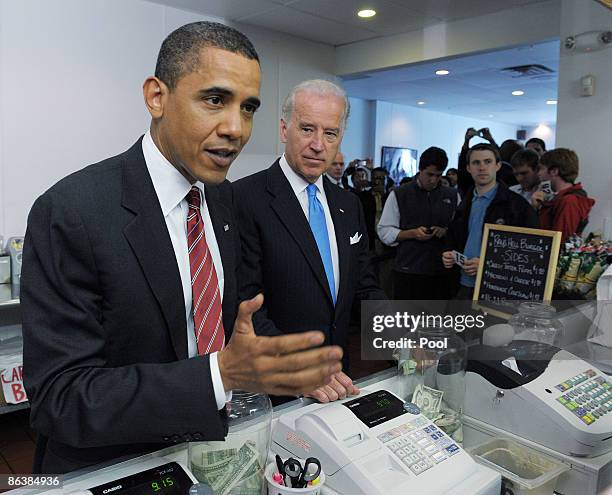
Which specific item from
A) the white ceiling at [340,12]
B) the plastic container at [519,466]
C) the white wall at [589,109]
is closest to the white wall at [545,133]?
the white ceiling at [340,12]

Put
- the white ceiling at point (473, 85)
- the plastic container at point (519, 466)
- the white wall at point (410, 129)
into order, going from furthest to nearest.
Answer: the white wall at point (410, 129), the white ceiling at point (473, 85), the plastic container at point (519, 466)

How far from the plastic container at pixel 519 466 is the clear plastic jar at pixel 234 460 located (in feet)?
1.65

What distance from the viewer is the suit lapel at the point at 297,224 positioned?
1.89 m

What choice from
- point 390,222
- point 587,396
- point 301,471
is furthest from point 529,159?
point 301,471

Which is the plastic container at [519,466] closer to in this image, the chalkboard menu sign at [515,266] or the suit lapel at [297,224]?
the suit lapel at [297,224]

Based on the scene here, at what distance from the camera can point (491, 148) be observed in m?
3.19

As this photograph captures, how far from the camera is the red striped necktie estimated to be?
1.12 meters

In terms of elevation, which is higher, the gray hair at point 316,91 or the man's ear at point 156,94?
the gray hair at point 316,91

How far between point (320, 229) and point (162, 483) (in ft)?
4.12

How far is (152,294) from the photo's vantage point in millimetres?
1062

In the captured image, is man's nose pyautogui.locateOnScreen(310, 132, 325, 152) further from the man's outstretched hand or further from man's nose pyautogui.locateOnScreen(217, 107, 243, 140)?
the man's outstretched hand

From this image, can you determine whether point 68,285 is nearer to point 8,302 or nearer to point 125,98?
point 8,302

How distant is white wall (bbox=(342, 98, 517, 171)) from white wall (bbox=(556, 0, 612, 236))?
6.84 m

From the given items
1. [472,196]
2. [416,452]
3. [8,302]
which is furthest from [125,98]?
[416,452]
